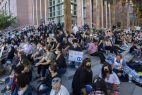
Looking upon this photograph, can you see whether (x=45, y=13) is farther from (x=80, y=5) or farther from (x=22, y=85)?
(x=22, y=85)

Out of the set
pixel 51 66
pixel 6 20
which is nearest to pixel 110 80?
pixel 51 66

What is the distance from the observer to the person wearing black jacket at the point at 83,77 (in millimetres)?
11414

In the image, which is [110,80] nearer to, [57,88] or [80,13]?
[57,88]

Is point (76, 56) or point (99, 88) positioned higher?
point (76, 56)

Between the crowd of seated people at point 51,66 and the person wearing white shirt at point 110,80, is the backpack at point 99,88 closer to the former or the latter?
the crowd of seated people at point 51,66

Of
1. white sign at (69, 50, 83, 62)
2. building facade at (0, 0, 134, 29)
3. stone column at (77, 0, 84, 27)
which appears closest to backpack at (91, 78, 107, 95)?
white sign at (69, 50, 83, 62)

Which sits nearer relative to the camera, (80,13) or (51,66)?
(51,66)

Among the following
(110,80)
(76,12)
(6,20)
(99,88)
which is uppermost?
(6,20)

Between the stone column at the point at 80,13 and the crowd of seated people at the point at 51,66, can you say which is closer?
the crowd of seated people at the point at 51,66

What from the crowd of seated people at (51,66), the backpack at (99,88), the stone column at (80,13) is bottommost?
the backpack at (99,88)

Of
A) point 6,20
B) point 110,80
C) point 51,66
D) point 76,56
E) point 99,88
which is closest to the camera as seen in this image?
point 99,88

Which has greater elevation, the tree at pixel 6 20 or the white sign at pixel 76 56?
the tree at pixel 6 20

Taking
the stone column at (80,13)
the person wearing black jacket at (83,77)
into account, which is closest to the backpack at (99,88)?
the person wearing black jacket at (83,77)

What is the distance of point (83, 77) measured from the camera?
11.4 metres
